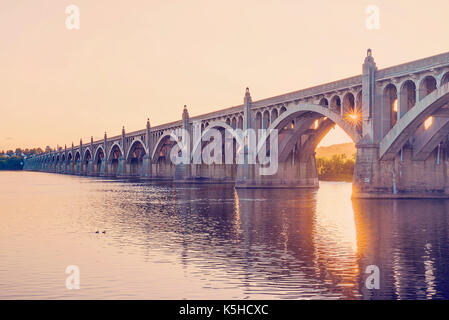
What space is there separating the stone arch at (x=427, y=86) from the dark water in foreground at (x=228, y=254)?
10315 millimetres

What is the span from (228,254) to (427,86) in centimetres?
3342

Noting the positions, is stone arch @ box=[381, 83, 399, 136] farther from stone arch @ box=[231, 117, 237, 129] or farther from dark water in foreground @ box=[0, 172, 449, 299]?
stone arch @ box=[231, 117, 237, 129]

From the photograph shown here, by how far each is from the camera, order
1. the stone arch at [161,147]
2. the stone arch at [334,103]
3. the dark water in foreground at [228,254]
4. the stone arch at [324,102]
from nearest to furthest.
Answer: the dark water in foreground at [228,254]
the stone arch at [334,103]
the stone arch at [324,102]
the stone arch at [161,147]

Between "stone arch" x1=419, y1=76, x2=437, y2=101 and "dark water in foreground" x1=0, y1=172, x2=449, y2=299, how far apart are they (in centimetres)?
1031

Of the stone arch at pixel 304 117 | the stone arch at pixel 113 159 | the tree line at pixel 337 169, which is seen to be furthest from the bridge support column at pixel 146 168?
the stone arch at pixel 304 117

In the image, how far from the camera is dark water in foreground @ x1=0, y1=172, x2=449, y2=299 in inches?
648

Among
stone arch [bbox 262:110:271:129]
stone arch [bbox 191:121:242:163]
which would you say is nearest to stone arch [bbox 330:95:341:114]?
stone arch [bbox 262:110:271:129]

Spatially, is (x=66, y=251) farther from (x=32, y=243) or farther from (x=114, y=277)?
(x=114, y=277)

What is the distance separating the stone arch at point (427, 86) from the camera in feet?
154

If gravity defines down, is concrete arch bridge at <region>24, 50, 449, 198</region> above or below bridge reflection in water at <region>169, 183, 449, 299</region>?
above

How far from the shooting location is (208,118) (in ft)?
338

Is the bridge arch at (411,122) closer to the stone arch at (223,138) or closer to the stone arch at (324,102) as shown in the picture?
the stone arch at (324,102)
